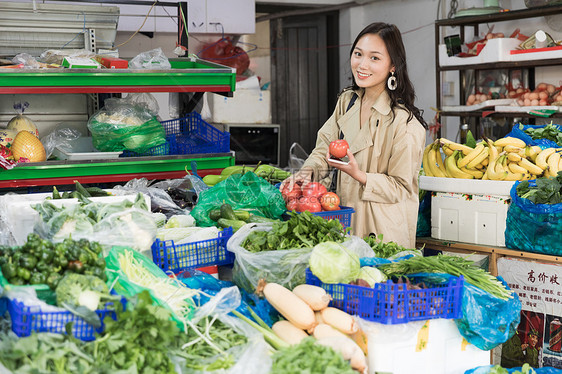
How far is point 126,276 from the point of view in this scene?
2.29 meters

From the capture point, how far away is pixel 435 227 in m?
4.18

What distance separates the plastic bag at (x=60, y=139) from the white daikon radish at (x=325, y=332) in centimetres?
285

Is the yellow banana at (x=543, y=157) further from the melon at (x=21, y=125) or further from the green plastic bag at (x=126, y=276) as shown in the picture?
the melon at (x=21, y=125)

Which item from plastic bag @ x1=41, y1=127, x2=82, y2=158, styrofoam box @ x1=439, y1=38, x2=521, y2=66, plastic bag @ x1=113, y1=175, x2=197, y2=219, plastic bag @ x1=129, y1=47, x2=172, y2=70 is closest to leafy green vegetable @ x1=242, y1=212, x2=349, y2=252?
plastic bag @ x1=113, y1=175, x2=197, y2=219

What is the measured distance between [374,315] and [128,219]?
980mm

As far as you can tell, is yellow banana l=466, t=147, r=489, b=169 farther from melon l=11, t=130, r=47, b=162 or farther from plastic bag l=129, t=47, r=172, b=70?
melon l=11, t=130, r=47, b=162

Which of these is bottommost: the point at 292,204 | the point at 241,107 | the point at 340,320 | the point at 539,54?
the point at 340,320

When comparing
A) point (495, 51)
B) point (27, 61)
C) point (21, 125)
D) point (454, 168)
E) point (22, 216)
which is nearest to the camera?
point (22, 216)

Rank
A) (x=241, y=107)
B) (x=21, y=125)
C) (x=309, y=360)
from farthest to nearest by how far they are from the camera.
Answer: (x=241, y=107)
(x=21, y=125)
(x=309, y=360)

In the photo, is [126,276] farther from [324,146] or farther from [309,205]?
[324,146]

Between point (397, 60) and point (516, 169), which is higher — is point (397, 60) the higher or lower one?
the higher one

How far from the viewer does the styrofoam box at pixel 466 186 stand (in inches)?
151

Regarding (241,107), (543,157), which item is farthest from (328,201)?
(241,107)

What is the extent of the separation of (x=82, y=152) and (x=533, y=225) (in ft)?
9.61
